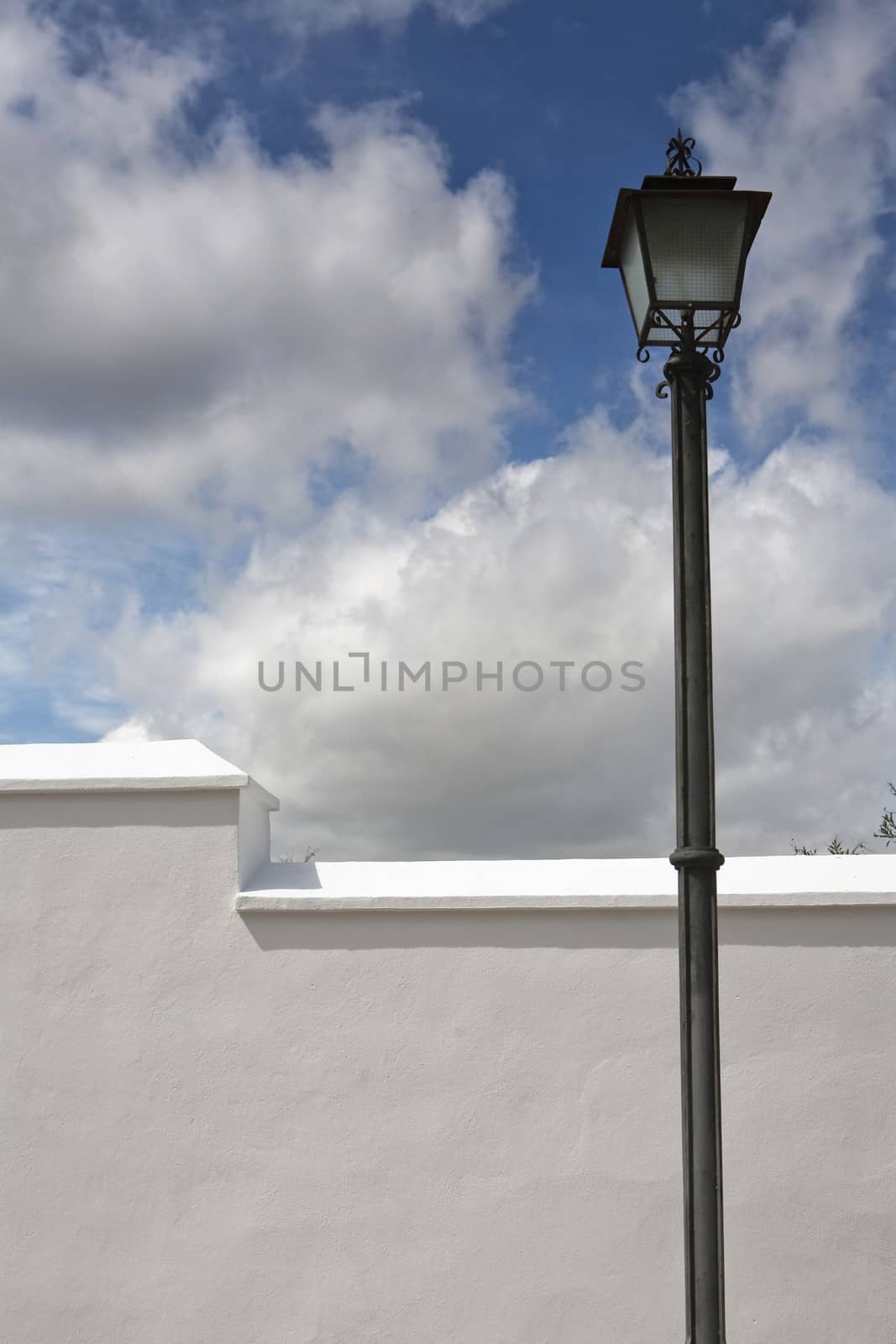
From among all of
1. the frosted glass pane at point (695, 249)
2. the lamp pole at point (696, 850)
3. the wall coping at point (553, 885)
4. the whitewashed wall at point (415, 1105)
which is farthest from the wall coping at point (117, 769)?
the frosted glass pane at point (695, 249)

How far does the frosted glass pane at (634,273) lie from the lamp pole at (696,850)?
0.47 feet

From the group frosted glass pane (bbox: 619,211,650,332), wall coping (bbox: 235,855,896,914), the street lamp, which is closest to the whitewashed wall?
wall coping (bbox: 235,855,896,914)

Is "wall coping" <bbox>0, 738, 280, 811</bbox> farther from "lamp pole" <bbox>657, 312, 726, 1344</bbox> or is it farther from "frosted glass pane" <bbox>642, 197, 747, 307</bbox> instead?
"frosted glass pane" <bbox>642, 197, 747, 307</bbox>

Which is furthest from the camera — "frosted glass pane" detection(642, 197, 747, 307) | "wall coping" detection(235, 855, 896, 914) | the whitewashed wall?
"wall coping" detection(235, 855, 896, 914)

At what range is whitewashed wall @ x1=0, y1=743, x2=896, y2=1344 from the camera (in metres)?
4.92

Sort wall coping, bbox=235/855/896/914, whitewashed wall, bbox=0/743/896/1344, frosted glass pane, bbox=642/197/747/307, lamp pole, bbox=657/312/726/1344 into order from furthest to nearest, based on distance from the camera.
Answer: wall coping, bbox=235/855/896/914, whitewashed wall, bbox=0/743/896/1344, frosted glass pane, bbox=642/197/747/307, lamp pole, bbox=657/312/726/1344

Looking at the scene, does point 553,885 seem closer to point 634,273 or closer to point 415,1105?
point 415,1105

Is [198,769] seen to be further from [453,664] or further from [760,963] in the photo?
[760,963]

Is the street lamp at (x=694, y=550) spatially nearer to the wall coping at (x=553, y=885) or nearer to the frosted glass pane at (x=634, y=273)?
the frosted glass pane at (x=634, y=273)

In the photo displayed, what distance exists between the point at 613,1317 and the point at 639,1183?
0.52 metres

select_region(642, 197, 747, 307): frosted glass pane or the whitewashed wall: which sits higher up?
select_region(642, 197, 747, 307): frosted glass pane

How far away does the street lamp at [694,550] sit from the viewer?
3.29 meters

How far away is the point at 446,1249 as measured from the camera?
493cm

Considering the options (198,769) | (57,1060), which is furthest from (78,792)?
(57,1060)
